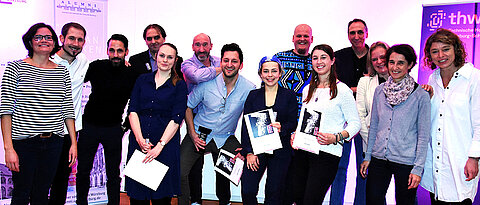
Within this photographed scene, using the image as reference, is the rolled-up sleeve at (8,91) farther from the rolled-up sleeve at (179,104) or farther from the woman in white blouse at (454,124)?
the woman in white blouse at (454,124)

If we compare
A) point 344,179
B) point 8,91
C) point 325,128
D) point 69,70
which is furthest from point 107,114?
point 344,179

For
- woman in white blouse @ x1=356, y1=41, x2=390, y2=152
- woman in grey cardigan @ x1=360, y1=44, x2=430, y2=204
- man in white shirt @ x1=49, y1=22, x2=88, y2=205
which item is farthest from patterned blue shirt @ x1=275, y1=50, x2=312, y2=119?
man in white shirt @ x1=49, y1=22, x2=88, y2=205

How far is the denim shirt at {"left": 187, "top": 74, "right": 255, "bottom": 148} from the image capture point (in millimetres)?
3959

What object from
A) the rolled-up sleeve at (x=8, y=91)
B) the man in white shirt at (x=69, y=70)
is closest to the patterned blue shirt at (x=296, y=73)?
the man in white shirt at (x=69, y=70)

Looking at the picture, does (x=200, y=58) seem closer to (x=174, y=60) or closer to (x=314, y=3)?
(x=174, y=60)

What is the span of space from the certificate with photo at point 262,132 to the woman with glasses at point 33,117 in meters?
1.64

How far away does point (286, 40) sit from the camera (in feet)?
17.3

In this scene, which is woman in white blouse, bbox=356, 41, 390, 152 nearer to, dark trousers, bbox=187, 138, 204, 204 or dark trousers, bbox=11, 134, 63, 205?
dark trousers, bbox=187, 138, 204, 204

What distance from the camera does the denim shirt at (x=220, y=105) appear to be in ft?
13.0

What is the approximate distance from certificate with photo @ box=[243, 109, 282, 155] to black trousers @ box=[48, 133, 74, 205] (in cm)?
178

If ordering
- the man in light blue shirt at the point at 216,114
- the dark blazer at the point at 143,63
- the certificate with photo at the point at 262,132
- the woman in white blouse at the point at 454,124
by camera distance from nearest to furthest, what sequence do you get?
1. the woman in white blouse at the point at 454,124
2. the certificate with photo at the point at 262,132
3. the man in light blue shirt at the point at 216,114
4. the dark blazer at the point at 143,63

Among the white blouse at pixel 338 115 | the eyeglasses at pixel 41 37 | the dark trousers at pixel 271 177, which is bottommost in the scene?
the dark trousers at pixel 271 177

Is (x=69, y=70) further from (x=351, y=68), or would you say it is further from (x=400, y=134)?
(x=400, y=134)

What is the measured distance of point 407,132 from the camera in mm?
2951
